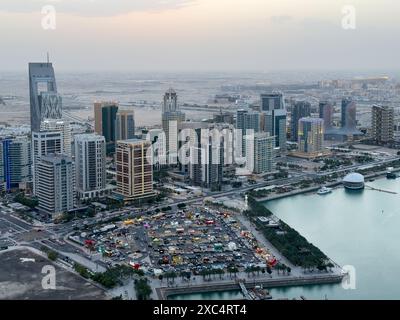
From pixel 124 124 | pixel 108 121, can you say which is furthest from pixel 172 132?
pixel 108 121

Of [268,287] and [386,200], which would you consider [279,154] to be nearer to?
[386,200]

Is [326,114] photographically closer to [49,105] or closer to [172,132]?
[172,132]

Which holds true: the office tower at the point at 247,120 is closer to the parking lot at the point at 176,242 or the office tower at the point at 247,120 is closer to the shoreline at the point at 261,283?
the parking lot at the point at 176,242

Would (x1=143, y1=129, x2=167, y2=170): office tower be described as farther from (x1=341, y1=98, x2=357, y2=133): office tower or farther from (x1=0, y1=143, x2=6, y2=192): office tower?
(x1=341, y1=98, x2=357, y2=133): office tower

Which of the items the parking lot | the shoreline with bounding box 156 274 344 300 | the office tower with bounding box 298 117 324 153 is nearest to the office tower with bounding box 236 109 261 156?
the office tower with bounding box 298 117 324 153

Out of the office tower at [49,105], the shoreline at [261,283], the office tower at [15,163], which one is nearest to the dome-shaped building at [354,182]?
the shoreline at [261,283]

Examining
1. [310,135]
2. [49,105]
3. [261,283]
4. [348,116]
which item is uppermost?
[49,105]
